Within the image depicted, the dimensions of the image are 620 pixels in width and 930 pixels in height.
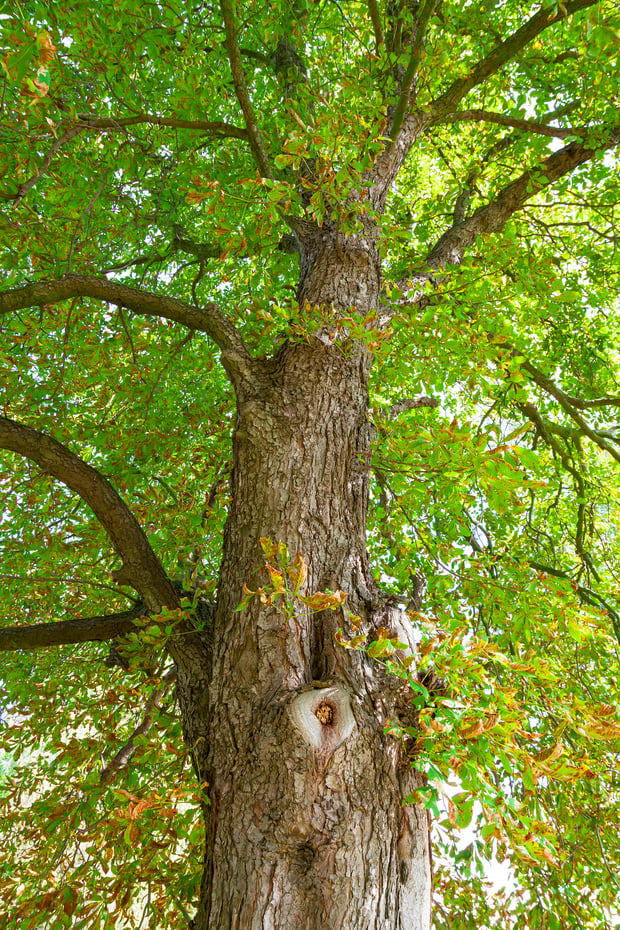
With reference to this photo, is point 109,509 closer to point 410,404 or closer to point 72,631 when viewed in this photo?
point 72,631

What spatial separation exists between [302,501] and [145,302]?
1462 millimetres

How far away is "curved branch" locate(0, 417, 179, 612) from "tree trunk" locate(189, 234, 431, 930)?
50 cm

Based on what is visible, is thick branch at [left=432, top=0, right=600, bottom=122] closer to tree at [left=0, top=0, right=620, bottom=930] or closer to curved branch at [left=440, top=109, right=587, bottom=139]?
tree at [left=0, top=0, right=620, bottom=930]

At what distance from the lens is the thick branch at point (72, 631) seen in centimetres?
254

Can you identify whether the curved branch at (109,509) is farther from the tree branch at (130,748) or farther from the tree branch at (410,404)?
the tree branch at (410,404)

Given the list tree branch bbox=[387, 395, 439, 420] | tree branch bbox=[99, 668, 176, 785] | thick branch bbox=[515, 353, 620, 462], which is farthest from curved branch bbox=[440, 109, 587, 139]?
tree branch bbox=[99, 668, 176, 785]

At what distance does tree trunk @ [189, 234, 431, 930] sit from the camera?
144cm

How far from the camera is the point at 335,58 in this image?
525cm

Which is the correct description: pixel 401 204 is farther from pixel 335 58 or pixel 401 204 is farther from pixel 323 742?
pixel 323 742

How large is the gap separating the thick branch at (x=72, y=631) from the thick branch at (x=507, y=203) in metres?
3.18

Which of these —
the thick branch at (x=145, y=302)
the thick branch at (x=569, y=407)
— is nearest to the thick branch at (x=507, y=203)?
the thick branch at (x=569, y=407)

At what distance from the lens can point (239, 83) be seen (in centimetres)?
283

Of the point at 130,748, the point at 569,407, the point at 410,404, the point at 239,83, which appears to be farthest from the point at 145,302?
the point at 569,407

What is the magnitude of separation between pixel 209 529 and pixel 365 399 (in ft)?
3.94
